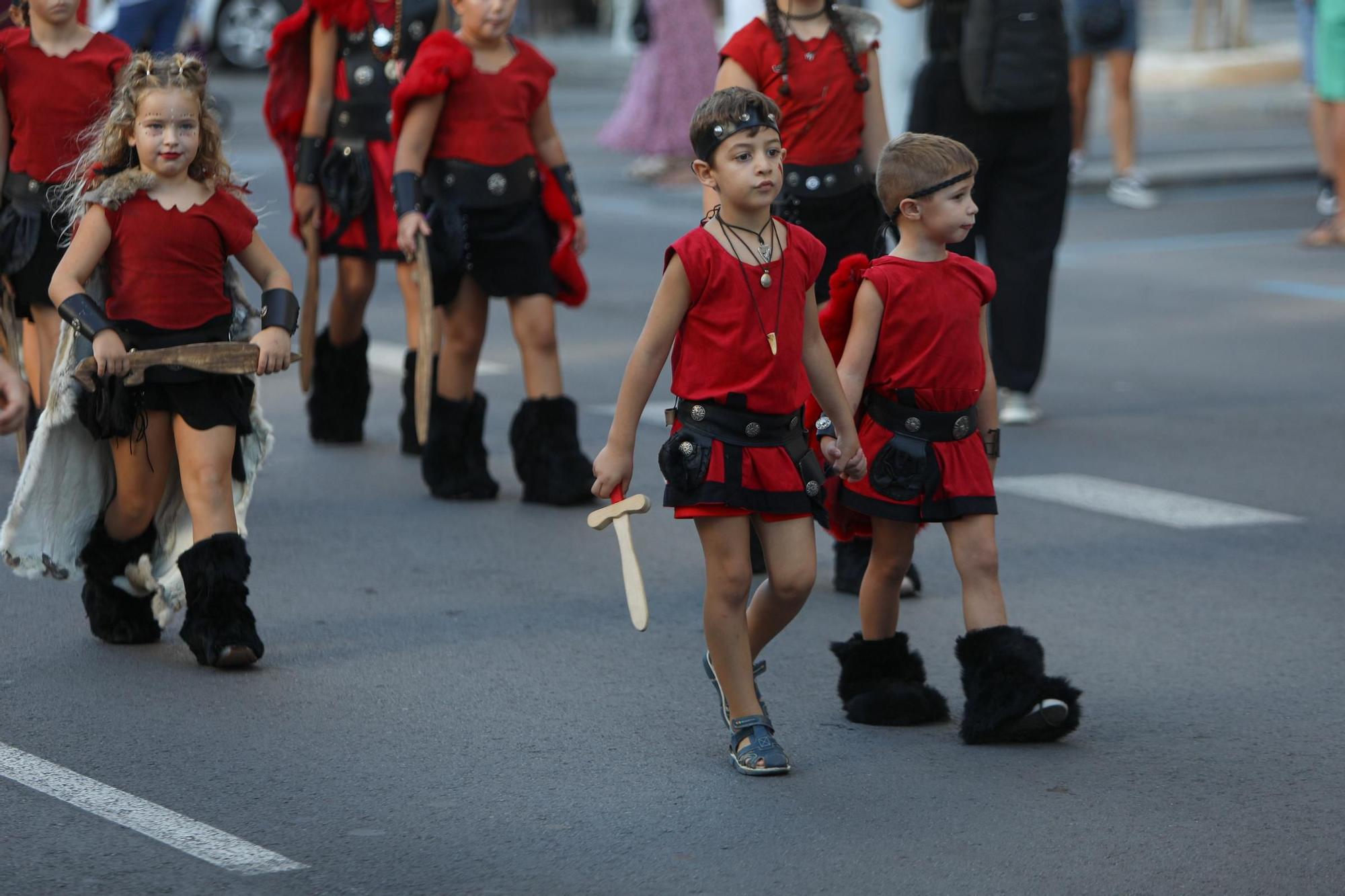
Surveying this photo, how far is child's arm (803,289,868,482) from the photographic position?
4809 millimetres

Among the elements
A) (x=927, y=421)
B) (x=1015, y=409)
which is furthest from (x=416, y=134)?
(x=1015, y=409)

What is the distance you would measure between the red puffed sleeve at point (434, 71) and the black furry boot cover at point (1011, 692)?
3155mm

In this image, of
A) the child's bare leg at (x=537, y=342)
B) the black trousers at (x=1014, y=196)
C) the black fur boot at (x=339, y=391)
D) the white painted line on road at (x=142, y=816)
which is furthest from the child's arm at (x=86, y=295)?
the black trousers at (x=1014, y=196)

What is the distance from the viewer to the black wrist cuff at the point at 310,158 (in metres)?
8.23

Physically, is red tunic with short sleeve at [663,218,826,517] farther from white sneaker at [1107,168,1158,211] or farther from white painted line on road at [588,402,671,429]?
white sneaker at [1107,168,1158,211]

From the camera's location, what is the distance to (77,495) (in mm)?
5727

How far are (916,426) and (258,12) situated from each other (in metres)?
21.6

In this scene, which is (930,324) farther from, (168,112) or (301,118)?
(301,118)

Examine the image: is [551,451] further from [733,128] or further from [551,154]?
[733,128]

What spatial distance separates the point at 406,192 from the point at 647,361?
284cm

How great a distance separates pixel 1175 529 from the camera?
7281mm

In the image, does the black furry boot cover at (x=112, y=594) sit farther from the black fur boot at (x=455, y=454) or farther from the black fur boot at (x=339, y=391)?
the black fur boot at (x=339, y=391)

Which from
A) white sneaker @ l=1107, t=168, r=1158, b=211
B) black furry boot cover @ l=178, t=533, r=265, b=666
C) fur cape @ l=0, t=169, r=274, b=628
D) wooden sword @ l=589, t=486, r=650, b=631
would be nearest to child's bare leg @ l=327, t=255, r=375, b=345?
fur cape @ l=0, t=169, r=274, b=628

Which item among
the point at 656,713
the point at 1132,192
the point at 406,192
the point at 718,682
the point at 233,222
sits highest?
the point at 233,222
